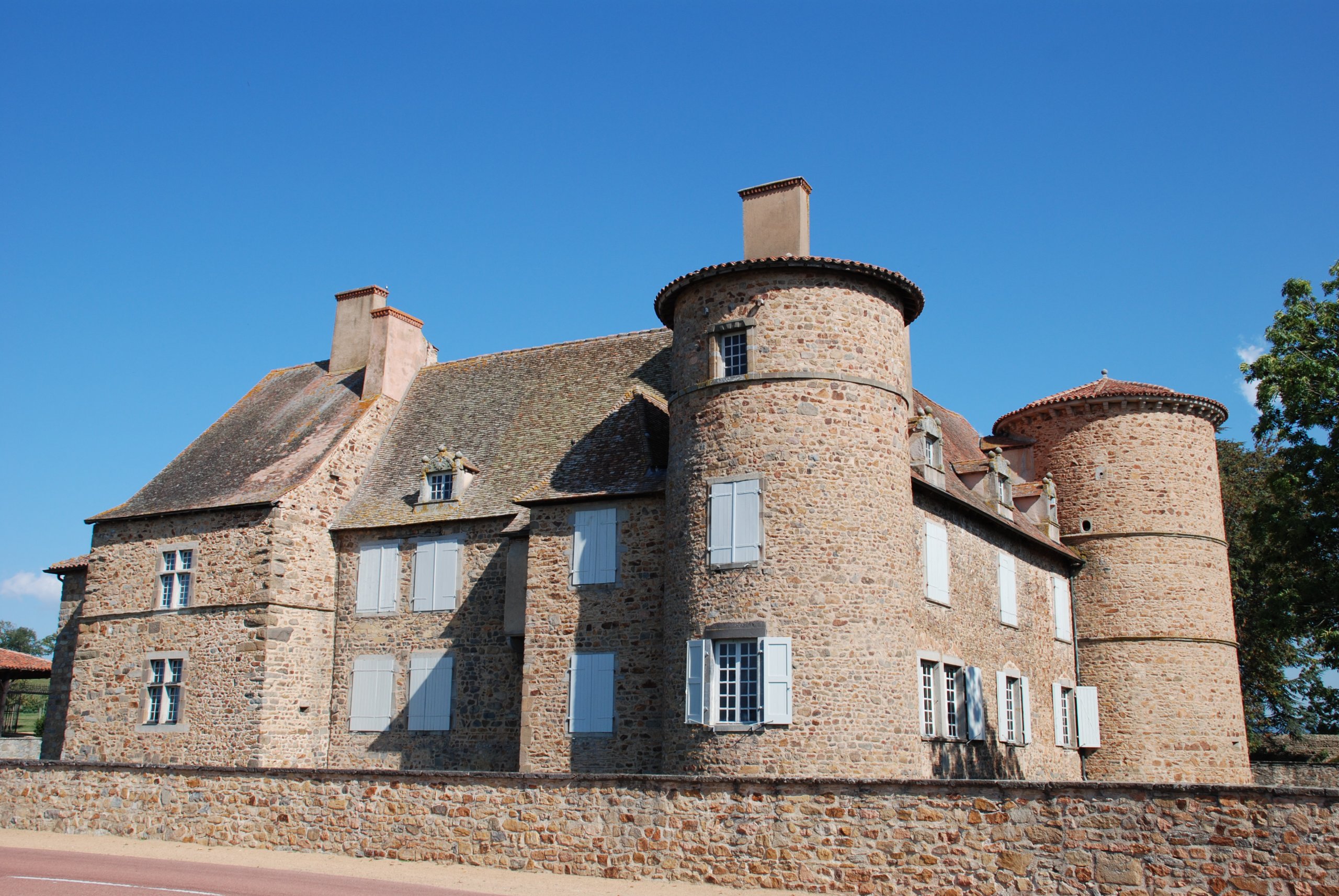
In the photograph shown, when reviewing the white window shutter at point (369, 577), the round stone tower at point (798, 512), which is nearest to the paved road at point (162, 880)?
the round stone tower at point (798, 512)

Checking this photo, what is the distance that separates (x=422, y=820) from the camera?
14.2 m

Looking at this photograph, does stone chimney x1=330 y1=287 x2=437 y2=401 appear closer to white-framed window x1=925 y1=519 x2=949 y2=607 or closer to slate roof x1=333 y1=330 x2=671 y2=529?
slate roof x1=333 y1=330 x2=671 y2=529

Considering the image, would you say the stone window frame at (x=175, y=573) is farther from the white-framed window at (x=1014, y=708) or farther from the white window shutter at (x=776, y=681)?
the white-framed window at (x=1014, y=708)

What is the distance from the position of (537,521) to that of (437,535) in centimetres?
306

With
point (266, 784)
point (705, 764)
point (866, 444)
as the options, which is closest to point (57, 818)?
point (266, 784)

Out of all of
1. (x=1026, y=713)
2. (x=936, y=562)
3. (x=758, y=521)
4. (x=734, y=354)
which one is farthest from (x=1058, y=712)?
(x=734, y=354)

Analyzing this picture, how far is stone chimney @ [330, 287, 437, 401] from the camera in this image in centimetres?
2633

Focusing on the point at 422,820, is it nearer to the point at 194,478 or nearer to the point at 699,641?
the point at 699,641

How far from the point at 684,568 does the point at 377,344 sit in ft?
39.0

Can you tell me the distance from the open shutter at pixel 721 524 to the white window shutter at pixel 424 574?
693 cm

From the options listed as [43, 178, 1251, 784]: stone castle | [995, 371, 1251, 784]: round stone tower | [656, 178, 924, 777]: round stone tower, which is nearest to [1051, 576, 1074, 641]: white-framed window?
[43, 178, 1251, 784]: stone castle

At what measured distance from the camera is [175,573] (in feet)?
75.8

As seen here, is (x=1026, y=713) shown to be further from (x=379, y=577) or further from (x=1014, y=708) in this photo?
(x=379, y=577)

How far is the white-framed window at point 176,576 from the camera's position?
22844 millimetres
